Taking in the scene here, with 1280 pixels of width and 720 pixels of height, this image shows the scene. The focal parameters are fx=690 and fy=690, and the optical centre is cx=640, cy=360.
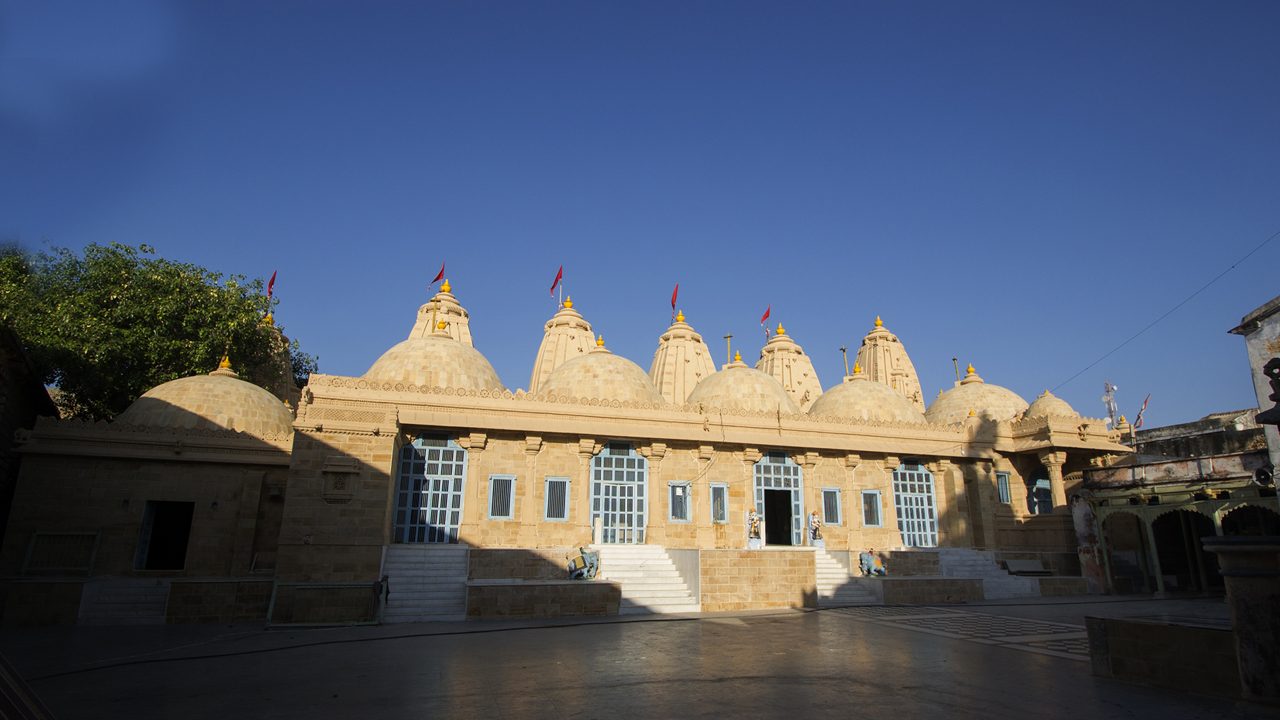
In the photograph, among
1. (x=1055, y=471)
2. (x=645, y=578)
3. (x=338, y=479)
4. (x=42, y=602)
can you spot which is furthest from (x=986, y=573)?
(x=42, y=602)

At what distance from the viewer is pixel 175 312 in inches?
968

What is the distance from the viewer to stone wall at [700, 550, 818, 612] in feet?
50.5

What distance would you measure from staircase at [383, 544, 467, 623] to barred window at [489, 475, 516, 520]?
188 centimetres

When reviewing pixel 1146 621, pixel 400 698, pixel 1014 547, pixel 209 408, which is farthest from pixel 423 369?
pixel 1014 547

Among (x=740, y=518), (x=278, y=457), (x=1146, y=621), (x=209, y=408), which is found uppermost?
(x=209, y=408)

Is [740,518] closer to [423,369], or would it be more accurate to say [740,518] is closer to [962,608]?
[962,608]

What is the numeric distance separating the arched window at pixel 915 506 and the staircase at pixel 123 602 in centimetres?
2008

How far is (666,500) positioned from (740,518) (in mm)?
2379

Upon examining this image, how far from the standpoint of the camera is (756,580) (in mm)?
15617

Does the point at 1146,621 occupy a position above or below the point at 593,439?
below

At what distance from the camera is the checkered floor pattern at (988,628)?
10102 mm

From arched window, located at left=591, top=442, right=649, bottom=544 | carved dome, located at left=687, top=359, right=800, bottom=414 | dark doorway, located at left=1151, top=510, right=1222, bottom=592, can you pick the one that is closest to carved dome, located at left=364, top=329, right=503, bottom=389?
arched window, located at left=591, top=442, right=649, bottom=544

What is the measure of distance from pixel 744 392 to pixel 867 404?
191 inches

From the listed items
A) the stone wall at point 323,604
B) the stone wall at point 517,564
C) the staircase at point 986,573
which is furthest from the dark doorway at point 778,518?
the stone wall at point 323,604
